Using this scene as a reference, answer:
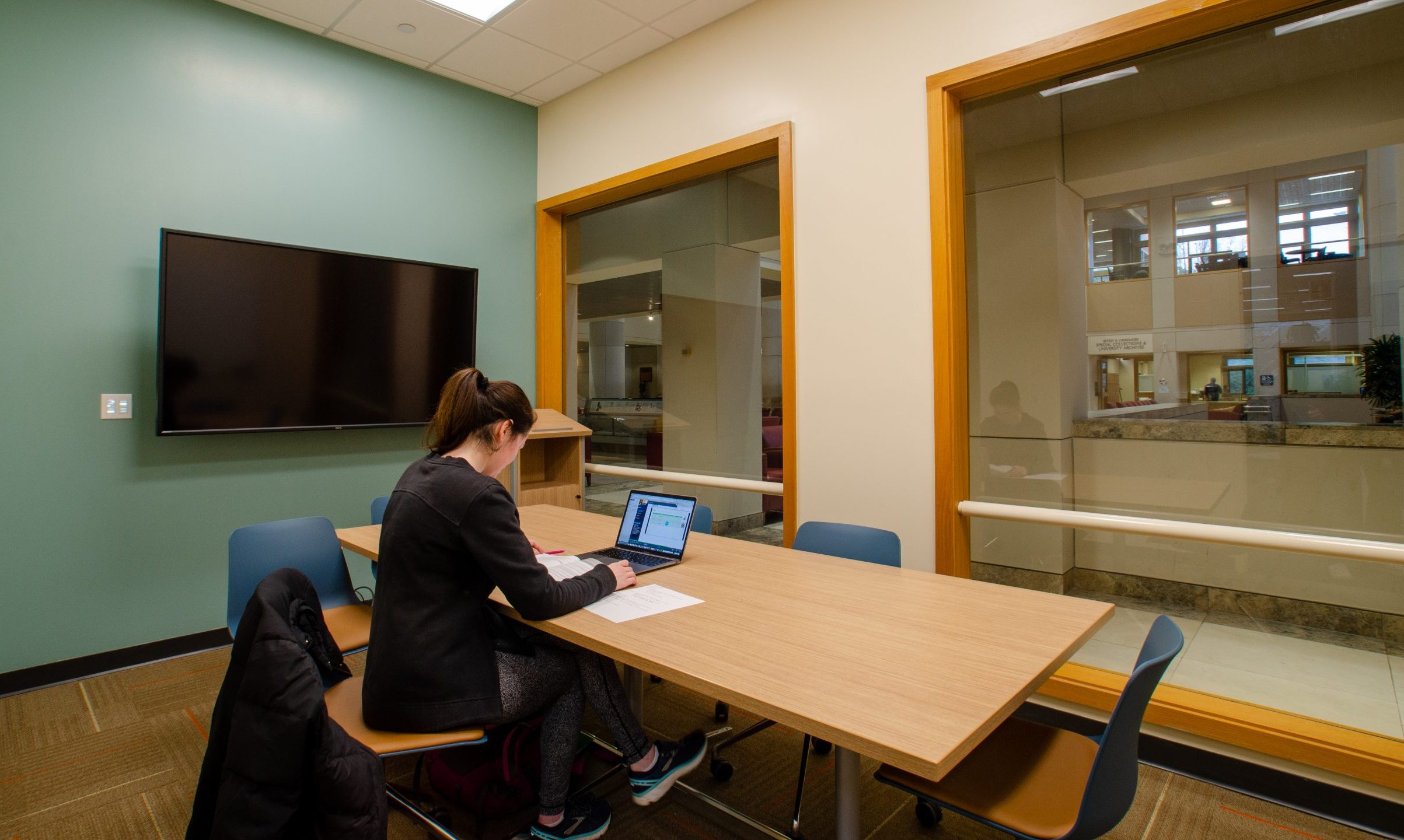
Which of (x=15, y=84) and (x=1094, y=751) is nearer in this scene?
(x=1094, y=751)

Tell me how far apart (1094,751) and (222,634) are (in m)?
4.18

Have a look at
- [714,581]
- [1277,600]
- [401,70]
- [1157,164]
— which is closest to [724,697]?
[714,581]

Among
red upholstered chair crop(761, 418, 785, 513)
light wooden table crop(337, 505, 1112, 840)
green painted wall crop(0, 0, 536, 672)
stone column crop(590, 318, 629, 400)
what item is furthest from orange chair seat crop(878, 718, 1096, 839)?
green painted wall crop(0, 0, 536, 672)

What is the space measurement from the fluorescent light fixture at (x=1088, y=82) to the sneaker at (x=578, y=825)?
3.23 m

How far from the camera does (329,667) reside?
2.02 m

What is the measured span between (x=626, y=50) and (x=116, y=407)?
334cm

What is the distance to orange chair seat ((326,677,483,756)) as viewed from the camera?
1.76 metres

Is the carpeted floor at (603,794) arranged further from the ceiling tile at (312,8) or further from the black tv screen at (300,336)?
the ceiling tile at (312,8)

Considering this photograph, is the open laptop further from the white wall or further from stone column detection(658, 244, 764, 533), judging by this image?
stone column detection(658, 244, 764, 533)

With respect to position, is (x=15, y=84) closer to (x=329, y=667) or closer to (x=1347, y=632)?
(x=329, y=667)

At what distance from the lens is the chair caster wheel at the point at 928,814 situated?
221 centimetres

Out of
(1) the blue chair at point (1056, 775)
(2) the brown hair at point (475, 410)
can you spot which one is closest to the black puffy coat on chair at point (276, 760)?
(2) the brown hair at point (475, 410)

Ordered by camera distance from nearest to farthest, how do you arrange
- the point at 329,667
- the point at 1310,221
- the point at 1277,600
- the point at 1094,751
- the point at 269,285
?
the point at 1094,751 → the point at 329,667 → the point at 1310,221 → the point at 1277,600 → the point at 269,285

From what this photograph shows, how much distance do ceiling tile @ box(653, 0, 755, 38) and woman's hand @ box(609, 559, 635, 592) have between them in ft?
10.1
